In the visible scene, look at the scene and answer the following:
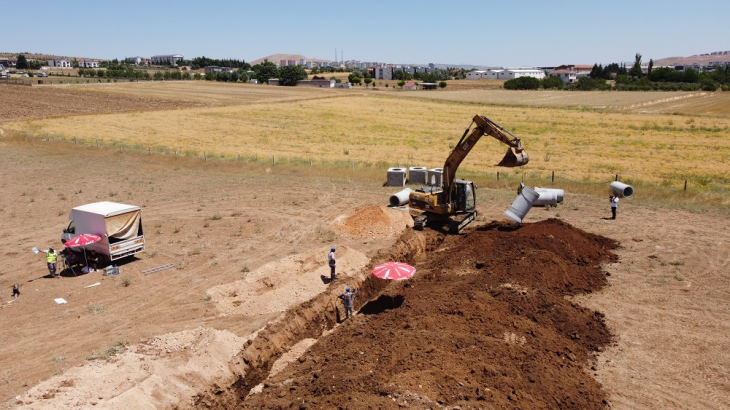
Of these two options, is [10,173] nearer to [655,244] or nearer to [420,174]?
[420,174]

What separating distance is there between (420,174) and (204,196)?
42.3 ft

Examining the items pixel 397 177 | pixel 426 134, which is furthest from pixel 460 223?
pixel 426 134

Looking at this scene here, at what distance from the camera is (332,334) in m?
14.6

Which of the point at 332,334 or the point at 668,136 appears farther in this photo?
the point at 668,136

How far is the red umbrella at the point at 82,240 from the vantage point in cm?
1872

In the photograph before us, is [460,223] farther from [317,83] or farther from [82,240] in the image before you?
[317,83]

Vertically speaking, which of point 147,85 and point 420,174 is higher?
point 147,85

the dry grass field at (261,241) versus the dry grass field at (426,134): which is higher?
the dry grass field at (426,134)

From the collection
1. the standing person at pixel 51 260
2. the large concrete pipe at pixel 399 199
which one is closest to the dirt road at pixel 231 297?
the standing person at pixel 51 260

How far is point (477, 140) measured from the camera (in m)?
21.6

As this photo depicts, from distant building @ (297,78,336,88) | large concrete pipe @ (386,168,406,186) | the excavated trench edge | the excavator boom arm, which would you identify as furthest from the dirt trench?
distant building @ (297,78,336,88)

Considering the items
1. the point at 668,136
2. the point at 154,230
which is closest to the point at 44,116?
the point at 154,230

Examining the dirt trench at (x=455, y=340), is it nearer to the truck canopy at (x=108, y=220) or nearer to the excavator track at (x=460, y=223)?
the excavator track at (x=460, y=223)

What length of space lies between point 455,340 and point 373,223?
35.2 feet
